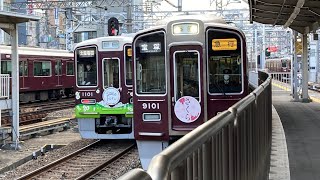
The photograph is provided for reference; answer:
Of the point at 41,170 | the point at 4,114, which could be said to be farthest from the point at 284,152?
the point at 4,114

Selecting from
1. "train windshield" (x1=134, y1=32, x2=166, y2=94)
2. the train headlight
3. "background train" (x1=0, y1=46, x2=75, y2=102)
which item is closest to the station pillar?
"train windshield" (x1=134, y1=32, x2=166, y2=94)

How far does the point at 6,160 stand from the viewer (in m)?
12.3

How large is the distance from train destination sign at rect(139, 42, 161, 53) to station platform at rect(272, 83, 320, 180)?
3.11 metres

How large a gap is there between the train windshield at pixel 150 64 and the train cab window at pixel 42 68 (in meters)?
19.6

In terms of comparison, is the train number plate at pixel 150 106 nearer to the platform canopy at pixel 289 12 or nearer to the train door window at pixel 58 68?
the platform canopy at pixel 289 12

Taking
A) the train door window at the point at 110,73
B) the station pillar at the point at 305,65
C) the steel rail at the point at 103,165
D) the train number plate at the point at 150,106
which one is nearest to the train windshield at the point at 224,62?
the train number plate at the point at 150,106

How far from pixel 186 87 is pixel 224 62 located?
0.88 m

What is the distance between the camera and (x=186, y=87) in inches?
381

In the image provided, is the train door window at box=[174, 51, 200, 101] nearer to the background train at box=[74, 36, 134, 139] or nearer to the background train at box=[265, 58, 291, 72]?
the background train at box=[74, 36, 134, 139]

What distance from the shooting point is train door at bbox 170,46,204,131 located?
9438 mm

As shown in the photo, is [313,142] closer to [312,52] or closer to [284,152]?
[284,152]

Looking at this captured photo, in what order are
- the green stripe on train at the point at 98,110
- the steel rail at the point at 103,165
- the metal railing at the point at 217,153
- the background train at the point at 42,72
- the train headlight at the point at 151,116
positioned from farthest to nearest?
1. the background train at the point at 42,72
2. the green stripe on train at the point at 98,110
3. the steel rail at the point at 103,165
4. the train headlight at the point at 151,116
5. the metal railing at the point at 217,153

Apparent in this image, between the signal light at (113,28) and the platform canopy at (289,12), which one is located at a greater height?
the signal light at (113,28)

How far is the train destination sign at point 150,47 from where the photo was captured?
9.62m
